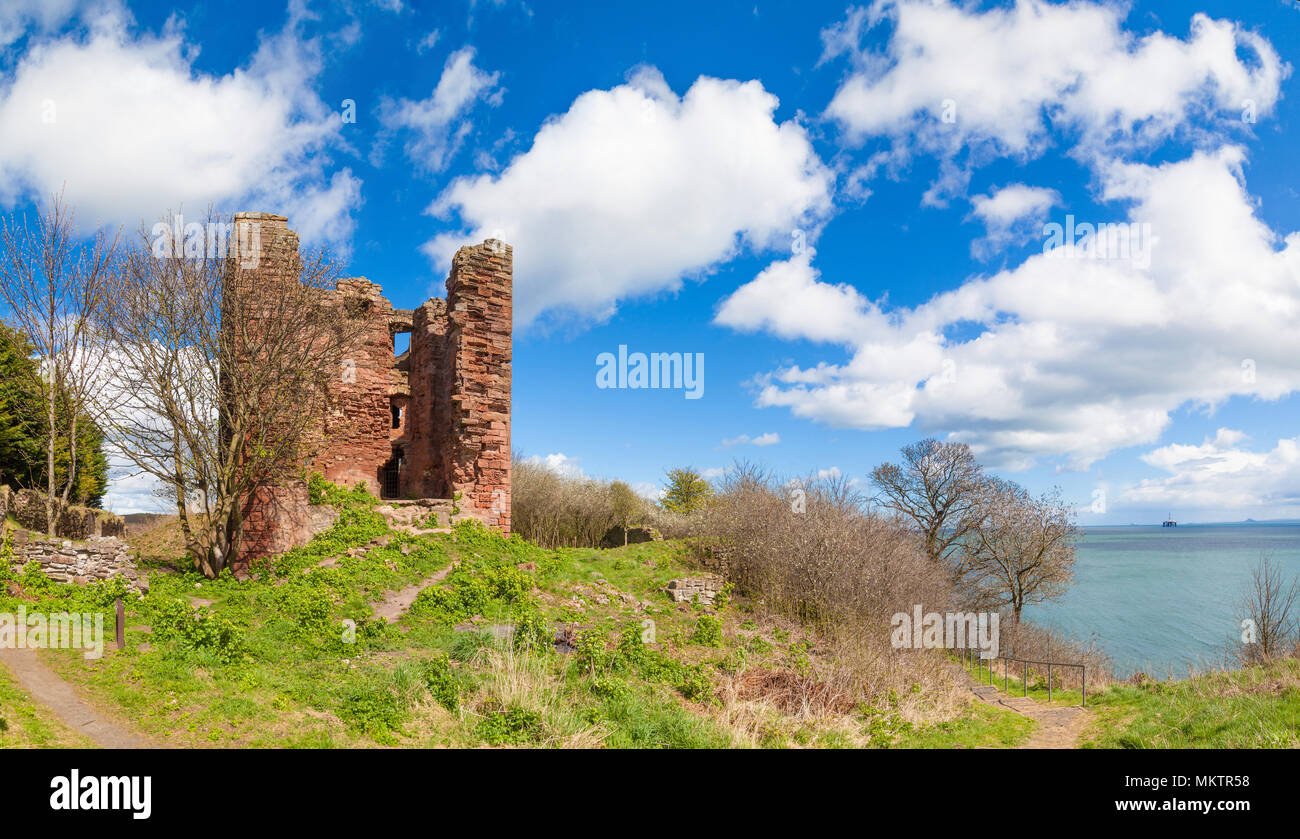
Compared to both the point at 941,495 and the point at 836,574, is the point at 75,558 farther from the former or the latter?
the point at 941,495

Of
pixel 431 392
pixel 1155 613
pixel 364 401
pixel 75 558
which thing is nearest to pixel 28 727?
pixel 75 558

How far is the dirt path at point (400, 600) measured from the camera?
13.1 m

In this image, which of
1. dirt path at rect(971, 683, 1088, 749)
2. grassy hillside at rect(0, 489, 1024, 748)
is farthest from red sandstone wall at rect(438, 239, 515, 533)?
dirt path at rect(971, 683, 1088, 749)

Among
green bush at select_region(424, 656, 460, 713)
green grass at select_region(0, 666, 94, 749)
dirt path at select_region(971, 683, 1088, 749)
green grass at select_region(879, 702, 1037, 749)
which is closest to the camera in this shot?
green grass at select_region(0, 666, 94, 749)

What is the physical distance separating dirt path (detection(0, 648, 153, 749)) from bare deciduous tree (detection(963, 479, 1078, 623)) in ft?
104

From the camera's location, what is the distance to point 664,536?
2566cm

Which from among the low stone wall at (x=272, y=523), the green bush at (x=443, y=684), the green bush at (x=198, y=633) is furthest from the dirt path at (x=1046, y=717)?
the low stone wall at (x=272, y=523)

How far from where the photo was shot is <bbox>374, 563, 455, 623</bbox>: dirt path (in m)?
13.1

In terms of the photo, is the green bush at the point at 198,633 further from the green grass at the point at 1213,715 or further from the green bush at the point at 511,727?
the green grass at the point at 1213,715

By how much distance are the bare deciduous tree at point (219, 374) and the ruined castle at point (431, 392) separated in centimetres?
96

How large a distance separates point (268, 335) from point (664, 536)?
15.5 meters

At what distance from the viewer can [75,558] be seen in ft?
40.3

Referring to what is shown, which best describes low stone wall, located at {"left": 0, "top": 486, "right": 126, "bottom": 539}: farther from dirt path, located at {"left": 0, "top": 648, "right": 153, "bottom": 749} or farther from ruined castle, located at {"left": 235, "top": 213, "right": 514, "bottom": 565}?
dirt path, located at {"left": 0, "top": 648, "right": 153, "bottom": 749}

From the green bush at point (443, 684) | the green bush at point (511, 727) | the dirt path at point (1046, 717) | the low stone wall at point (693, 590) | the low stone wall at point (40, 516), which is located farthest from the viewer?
the low stone wall at point (40, 516)
